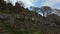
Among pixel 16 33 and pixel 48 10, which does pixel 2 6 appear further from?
pixel 48 10

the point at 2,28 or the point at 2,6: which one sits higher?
the point at 2,6

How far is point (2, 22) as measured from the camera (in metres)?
14.5

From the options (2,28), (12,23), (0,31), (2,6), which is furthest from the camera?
(2,6)

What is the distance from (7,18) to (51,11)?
122ft

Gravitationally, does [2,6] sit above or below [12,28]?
above

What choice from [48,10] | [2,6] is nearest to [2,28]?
[2,6]

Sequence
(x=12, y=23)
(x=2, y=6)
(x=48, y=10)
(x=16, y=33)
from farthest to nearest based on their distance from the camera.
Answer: (x=48, y=10) < (x=2, y=6) < (x=12, y=23) < (x=16, y=33)

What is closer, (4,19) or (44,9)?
(4,19)

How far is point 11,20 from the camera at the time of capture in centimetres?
1484

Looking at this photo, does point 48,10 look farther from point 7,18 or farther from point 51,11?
point 7,18

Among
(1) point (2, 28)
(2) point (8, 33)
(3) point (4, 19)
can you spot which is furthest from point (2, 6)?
(2) point (8, 33)

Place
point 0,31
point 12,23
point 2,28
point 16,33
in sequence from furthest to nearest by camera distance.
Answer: point 12,23 < point 2,28 < point 0,31 < point 16,33

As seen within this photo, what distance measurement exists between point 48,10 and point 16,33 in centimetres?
4012

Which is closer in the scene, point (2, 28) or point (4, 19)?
point (2, 28)
